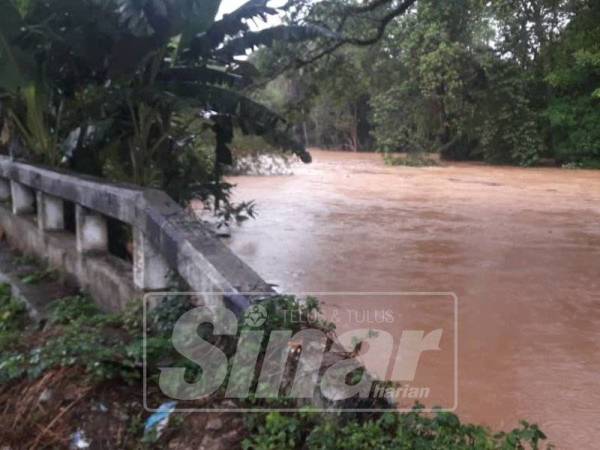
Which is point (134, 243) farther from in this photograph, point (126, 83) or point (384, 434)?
point (126, 83)

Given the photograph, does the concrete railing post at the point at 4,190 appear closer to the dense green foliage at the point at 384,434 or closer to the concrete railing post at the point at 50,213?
the concrete railing post at the point at 50,213

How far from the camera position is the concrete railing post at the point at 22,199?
6.15 meters

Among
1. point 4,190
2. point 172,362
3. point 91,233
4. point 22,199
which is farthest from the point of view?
point 4,190

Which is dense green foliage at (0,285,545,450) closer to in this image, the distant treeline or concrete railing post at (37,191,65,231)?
concrete railing post at (37,191,65,231)

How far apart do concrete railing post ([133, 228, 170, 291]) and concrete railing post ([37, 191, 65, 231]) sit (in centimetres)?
197

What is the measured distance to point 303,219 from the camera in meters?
12.8

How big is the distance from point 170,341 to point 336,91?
1235cm

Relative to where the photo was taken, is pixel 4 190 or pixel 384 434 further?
pixel 4 190

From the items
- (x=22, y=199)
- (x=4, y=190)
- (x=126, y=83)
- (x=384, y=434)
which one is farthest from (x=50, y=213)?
(x=384, y=434)

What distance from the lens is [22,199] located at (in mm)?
6184

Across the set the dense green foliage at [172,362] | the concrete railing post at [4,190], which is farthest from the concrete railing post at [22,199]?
the dense green foliage at [172,362]

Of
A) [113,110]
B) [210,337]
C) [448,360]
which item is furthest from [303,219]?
[210,337]

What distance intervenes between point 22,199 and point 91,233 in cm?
198

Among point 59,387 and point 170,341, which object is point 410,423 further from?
point 59,387
